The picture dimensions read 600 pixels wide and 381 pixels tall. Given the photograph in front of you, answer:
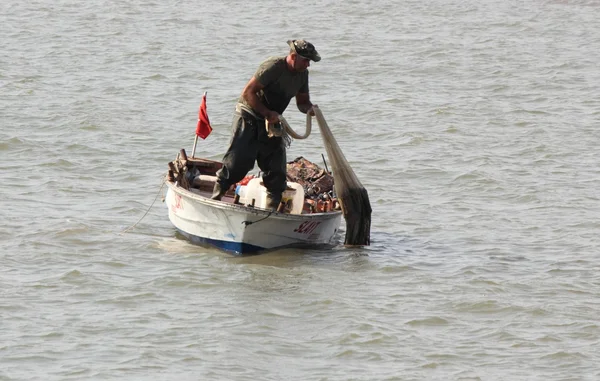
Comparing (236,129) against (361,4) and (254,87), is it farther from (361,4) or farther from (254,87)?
(361,4)

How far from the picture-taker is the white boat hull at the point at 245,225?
12.5 meters

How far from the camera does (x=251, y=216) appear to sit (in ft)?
40.8

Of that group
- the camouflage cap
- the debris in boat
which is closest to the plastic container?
the debris in boat

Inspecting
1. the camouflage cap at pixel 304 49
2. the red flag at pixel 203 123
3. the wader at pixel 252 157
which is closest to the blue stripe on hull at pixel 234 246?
the wader at pixel 252 157

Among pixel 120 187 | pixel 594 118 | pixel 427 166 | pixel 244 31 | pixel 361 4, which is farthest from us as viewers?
pixel 361 4

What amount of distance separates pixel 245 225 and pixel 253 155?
703 mm

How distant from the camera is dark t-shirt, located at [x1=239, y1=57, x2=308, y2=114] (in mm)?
12172

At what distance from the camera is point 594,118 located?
2142cm

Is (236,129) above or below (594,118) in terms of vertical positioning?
above

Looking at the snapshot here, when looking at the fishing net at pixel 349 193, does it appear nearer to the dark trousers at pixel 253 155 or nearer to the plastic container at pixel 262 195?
the plastic container at pixel 262 195

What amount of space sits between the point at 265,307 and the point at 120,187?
5630 mm

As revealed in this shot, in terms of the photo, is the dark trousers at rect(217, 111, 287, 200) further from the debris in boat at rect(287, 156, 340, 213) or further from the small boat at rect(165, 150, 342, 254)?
the debris in boat at rect(287, 156, 340, 213)

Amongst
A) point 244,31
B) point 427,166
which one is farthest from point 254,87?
point 244,31

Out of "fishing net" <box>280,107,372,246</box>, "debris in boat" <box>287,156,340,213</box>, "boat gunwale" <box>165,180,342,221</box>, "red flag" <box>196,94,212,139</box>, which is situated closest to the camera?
"boat gunwale" <box>165,180,342,221</box>
